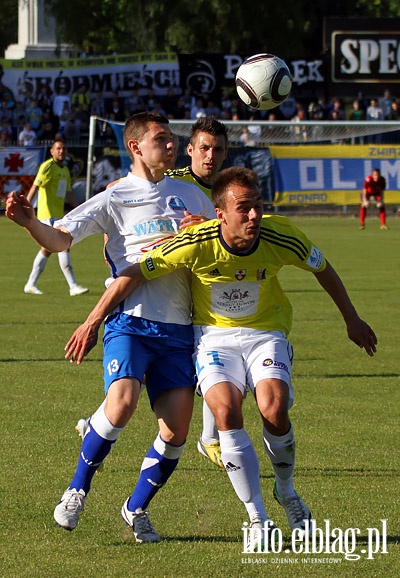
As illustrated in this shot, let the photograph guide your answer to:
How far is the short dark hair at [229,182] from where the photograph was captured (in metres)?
5.16

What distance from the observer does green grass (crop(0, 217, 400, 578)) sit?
4.68 metres

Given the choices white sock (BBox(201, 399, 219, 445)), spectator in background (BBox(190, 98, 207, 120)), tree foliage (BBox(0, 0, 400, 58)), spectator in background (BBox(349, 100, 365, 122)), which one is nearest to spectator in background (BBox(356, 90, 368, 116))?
spectator in background (BBox(349, 100, 365, 122))

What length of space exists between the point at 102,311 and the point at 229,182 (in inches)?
35.0

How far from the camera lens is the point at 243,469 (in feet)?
16.0

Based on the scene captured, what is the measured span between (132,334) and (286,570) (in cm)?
139

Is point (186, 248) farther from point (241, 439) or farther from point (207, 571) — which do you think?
point (207, 571)

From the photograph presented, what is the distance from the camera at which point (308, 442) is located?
7.01 metres

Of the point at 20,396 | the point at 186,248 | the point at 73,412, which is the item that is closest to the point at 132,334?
the point at 186,248

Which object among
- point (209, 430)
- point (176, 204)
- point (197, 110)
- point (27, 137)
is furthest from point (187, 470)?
point (197, 110)

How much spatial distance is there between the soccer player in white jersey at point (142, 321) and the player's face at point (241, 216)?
1.31 ft

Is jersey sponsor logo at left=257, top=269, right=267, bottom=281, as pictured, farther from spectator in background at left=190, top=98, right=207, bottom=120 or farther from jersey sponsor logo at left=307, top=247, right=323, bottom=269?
spectator in background at left=190, top=98, right=207, bottom=120

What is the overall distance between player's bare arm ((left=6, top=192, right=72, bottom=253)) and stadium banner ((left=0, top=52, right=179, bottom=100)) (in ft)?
98.7

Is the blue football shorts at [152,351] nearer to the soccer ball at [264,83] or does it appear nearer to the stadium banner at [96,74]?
the soccer ball at [264,83]

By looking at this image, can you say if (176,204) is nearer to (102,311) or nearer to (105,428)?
(102,311)
